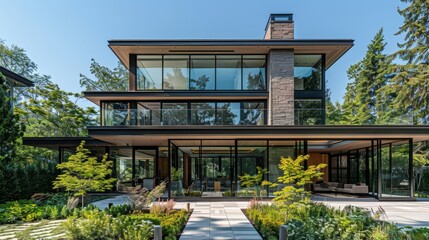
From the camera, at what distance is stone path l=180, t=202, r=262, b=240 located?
7.98 metres

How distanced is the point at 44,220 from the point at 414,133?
16.7 metres

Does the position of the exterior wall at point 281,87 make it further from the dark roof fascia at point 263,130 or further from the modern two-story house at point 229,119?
the dark roof fascia at point 263,130

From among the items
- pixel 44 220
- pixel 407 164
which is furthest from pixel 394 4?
pixel 44 220

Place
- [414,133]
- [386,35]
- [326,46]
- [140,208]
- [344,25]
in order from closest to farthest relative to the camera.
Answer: [140,208] < [414,133] < [326,46] < [344,25] < [386,35]

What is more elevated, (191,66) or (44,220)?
(191,66)

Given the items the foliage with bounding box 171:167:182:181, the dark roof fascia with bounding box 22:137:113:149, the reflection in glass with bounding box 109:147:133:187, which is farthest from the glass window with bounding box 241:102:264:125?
the dark roof fascia with bounding box 22:137:113:149

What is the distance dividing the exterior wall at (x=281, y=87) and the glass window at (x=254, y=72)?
81cm

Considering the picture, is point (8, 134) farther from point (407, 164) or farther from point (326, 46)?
point (407, 164)

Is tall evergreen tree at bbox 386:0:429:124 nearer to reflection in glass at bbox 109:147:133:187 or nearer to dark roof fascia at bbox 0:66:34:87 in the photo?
reflection in glass at bbox 109:147:133:187

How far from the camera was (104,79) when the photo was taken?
38.8m

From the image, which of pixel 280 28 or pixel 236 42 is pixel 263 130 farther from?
pixel 280 28

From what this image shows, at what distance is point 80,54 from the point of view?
38.2m

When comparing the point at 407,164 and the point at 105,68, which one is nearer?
the point at 407,164

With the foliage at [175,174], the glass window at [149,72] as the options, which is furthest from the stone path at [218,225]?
the glass window at [149,72]
